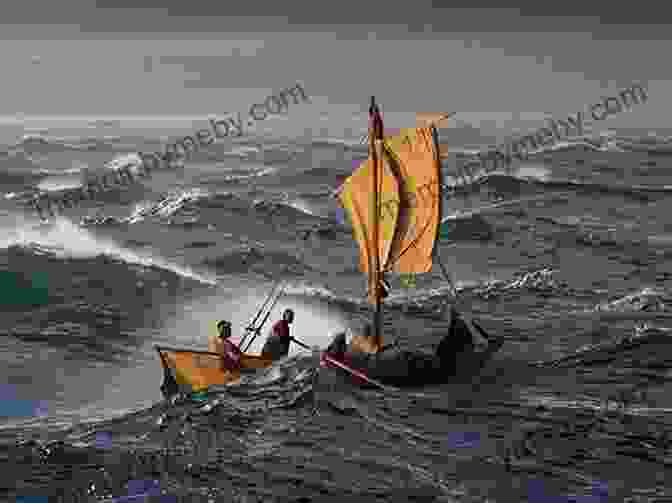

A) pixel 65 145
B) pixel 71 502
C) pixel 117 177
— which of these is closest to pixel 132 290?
pixel 71 502

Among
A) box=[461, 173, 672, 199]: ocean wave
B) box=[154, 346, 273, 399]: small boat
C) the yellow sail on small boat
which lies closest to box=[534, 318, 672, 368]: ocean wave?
the yellow sail on small boat

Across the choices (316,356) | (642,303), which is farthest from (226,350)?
(642,303)

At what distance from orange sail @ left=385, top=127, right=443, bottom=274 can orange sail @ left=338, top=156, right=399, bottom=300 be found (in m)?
0.21

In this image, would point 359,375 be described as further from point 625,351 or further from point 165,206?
point 165,206

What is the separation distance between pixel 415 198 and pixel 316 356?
615 cm

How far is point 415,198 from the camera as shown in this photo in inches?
1231

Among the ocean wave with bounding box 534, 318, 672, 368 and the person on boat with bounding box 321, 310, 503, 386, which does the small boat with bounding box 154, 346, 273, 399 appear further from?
the ocean wave with bounding box 534, 318, 672, 368

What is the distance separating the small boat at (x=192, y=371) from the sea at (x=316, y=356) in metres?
0.51

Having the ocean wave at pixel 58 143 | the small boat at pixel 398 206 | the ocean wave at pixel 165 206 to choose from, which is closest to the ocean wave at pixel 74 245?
the ocean wave at pixel 165 206

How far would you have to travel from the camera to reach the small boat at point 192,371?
2616cm

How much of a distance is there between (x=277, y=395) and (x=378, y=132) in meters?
9.45

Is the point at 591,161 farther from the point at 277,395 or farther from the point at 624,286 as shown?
the point at 277,395

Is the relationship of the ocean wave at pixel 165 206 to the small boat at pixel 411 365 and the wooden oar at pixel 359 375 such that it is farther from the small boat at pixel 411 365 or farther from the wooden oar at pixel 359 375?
the wooden oar at pixel 359 375

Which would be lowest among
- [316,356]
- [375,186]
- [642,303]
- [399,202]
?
[316,356]
